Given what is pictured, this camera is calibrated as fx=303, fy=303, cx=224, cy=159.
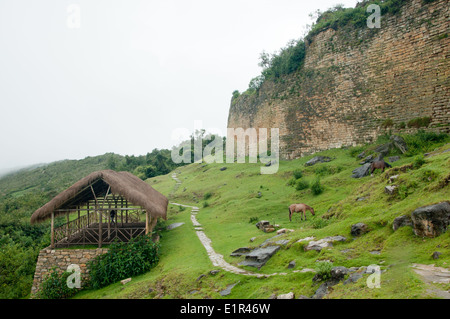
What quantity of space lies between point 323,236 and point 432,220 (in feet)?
10.3

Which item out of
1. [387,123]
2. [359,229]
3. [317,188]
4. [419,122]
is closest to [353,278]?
[359,229]

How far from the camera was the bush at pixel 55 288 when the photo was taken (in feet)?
39.2

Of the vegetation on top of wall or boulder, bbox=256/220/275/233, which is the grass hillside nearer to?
boulder, bbox=256/220/275/233

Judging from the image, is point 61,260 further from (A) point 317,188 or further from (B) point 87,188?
(A) point 317,188

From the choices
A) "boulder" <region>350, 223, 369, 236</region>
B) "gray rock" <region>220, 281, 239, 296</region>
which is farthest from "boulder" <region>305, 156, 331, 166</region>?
"gray rock" <region>220, 281, 239, 296</region>

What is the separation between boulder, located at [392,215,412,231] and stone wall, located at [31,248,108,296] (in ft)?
35.6

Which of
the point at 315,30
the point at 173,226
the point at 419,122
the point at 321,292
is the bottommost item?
the point at 173,226

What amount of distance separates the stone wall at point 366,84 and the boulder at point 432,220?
39.6ft

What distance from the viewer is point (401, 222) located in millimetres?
7652

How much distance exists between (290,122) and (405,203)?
20640mm

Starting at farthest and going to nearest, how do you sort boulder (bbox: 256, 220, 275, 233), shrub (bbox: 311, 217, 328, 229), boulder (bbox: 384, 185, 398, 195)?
boulder (bbox: 256, 220, 275, 233)
shrub (bbox: 311, 217, 328, 229)
boulder (bbox: 384, 185, 398, 195)

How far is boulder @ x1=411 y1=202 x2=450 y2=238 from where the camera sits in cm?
665

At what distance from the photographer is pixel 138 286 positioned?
33.2 feet

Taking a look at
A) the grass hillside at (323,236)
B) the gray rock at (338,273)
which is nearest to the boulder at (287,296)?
the grass hillside at (323,236)
